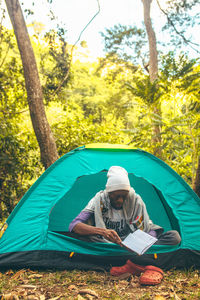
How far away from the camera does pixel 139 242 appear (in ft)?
7.59

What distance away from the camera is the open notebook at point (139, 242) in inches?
88.2

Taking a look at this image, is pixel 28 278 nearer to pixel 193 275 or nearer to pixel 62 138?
pixel 193 275

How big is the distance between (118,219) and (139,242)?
0.46m

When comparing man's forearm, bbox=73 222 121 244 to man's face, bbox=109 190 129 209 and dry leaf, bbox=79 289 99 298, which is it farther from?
dry leaf, bbox=79 289 99 298

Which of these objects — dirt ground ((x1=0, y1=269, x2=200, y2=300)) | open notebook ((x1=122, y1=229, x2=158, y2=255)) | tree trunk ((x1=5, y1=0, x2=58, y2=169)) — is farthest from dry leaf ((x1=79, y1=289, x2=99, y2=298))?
tree trunk ((x1=5, y1=0, x2=58, y2=169))

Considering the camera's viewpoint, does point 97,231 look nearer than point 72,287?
No

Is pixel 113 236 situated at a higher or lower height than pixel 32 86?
lower

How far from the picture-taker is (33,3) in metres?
5.22

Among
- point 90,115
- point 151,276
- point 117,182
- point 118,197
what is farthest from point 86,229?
point 90,115

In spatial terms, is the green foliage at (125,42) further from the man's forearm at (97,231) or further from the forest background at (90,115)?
the man's forearm at (97,231)

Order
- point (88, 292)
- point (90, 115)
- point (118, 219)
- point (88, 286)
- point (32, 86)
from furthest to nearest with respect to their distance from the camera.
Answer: point (90, 115) < point (32, 86) < point (118, 219) < point (88, 286) < point (88, 292)

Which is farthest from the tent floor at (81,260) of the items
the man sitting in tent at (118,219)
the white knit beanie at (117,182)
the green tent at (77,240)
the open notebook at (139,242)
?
the white knit beanie at (117,182)

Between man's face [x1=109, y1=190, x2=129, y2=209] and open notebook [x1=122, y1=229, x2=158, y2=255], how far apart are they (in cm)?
35

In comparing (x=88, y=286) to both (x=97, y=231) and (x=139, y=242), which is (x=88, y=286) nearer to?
(x=97, y=231)
